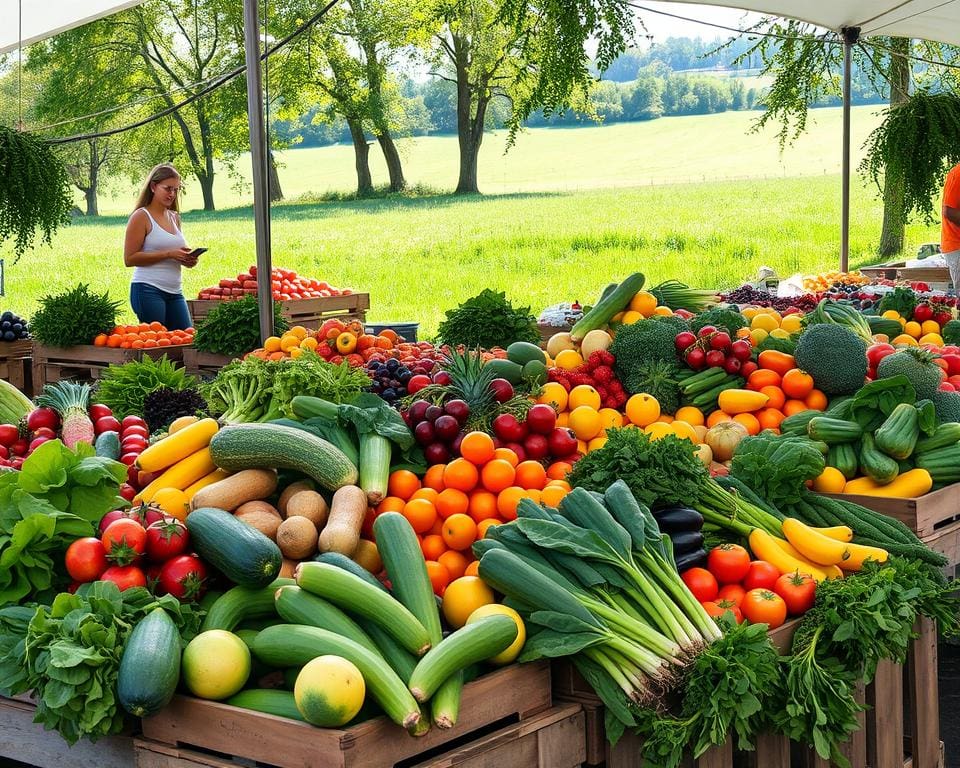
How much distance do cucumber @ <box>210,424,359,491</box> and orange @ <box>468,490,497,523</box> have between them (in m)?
0.36

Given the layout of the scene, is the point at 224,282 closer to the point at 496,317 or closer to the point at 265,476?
the point at 496,317

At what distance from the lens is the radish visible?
12.9 ft

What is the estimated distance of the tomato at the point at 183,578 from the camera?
8.33 ft

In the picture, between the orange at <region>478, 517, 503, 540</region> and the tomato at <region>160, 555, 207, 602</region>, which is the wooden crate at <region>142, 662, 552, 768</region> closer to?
the tomato at <region>160, 555, 207, 602</region>

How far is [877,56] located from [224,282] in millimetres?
6868

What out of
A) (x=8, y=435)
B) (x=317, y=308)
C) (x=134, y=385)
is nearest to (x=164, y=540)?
(x=8, y=435)

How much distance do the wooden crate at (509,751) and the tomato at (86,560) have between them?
0.40 metres

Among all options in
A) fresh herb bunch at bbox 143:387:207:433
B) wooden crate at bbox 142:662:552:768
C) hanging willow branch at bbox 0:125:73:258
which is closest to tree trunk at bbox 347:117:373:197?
hanging willow branch at bbox 0:125:73:258

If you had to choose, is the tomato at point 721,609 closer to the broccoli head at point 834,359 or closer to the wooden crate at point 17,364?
the broccoli head at point 834,359

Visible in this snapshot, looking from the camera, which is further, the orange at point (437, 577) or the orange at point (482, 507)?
the orange at point (482, 507)

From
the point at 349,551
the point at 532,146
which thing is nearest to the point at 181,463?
the point at 349,551

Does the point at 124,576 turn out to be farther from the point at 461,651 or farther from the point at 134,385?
the point at 134,385

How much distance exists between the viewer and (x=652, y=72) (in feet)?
160

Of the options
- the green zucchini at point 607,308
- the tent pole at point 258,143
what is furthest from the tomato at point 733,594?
the tent pole at point 258,143
